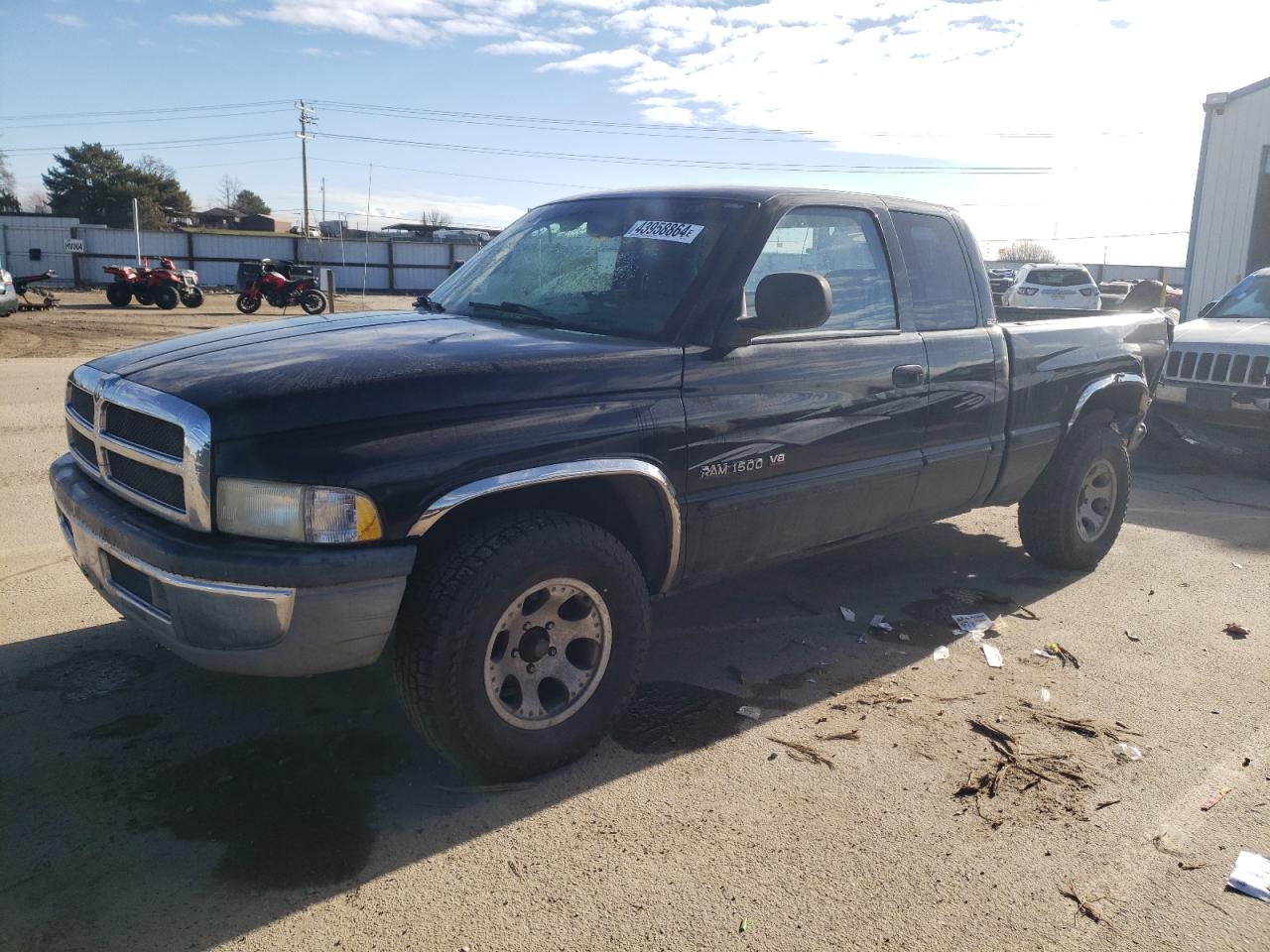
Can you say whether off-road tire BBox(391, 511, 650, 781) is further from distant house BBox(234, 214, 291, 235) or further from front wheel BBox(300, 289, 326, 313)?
distant house BBox(234, 214, 291, 235)

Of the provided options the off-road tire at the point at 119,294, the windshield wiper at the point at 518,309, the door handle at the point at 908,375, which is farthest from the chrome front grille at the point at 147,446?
the off-road tire at the point at 119,294

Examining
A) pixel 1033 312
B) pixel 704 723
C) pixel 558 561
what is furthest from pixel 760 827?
pixel 1033 312

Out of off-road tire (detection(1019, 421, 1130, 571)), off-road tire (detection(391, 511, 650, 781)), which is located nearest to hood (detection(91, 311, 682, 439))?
off-road tire (detection(391, 511, 650, 781))

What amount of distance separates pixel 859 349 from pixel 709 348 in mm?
865

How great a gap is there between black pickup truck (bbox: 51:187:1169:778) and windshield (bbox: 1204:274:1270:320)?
21.6 ft

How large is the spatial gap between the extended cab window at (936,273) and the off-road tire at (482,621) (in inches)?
81.9

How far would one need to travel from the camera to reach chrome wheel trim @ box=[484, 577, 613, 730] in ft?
9.80

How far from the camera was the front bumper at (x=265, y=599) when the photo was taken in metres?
2.58

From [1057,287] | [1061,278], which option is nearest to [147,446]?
[1057,287]

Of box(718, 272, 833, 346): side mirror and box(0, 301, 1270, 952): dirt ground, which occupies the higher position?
box(718, 272, 833, 346): side mirror

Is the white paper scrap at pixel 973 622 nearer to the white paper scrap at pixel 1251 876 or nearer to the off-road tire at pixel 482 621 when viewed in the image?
the white paper scrap at pixel 1251 876

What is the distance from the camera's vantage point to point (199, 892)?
2518 mm

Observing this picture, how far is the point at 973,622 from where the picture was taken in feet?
15.4

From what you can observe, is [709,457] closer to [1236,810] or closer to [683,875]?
[683,875]
